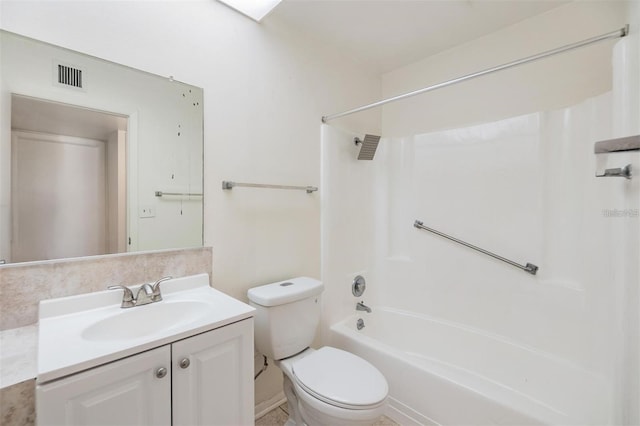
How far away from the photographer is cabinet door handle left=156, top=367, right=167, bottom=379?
83 centimetres

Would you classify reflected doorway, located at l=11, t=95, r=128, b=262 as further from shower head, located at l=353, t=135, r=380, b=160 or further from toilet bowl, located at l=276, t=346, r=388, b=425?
shower head, located at l=353, t=135, r=380, b=160

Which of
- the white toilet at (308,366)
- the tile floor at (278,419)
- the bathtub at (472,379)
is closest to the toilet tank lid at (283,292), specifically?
the white toilet at (308,366)

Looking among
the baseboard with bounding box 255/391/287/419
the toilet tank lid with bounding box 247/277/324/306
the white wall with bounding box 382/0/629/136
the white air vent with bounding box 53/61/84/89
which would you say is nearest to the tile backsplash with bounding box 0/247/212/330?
the toilet tank lid with bounding box 247/277/324/306

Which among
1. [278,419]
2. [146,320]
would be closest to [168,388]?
[146,320]

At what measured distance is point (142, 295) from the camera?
113 centimetres

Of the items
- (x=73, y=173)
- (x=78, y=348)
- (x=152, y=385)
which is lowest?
(x=152, y=385)

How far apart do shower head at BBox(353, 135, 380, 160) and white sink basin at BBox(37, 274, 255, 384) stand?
144 centimetres

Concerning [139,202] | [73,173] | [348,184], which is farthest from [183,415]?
[348,184]

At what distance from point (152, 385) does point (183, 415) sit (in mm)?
160

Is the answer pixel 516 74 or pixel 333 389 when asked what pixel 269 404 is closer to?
pixel 333 389

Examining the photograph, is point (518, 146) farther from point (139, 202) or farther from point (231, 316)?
point (139, 202)

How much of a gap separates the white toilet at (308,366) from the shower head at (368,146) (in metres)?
1.09

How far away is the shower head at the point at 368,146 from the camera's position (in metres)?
2.08

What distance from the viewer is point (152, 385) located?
823 mm
